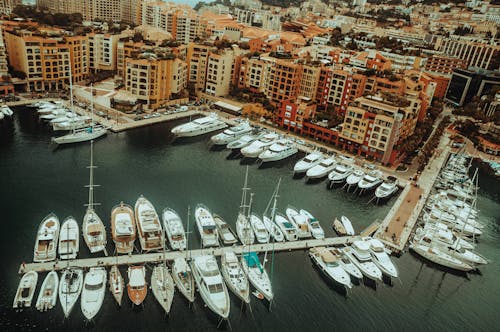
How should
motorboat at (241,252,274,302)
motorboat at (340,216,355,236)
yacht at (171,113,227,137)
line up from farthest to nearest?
yacht at (171,113,227,137)
motorboat at (340,216,355,236)
motorboat at (241,252,274,302)

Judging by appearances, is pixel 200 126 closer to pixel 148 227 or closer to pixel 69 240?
pixel 148 227

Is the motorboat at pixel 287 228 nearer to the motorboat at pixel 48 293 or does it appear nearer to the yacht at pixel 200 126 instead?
the motorboat at pixel 48 293

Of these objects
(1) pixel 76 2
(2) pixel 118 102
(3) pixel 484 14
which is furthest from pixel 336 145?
(3) pixel 484 14

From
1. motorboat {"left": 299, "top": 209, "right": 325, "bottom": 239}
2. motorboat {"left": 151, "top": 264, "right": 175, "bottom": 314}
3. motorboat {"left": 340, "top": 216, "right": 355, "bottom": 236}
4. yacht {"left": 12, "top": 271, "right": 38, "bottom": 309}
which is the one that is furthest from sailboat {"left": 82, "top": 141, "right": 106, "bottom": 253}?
motorboat {"left": 340, "top": 216, "right": 355, "bottom": 236}

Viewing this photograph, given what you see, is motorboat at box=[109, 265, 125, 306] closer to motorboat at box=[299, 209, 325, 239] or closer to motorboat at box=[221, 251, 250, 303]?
motorboat at box=[221, 251, 250, 303]

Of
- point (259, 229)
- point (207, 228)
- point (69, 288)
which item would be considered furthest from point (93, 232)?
point (259, 229)
